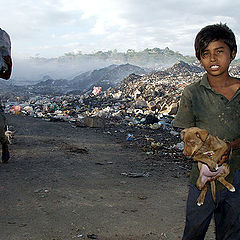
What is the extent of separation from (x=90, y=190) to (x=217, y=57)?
2.11 m

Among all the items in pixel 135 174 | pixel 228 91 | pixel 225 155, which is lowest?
pixel 135 174

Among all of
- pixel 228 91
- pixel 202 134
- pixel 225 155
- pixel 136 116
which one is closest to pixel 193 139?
pixel 202 134

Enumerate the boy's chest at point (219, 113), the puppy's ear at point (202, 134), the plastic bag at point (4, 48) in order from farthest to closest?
1. the plastic bag at point (4, 48)
2. the boy's chest at point (219, 113)
3. the puppy's ear at point (202, 134)

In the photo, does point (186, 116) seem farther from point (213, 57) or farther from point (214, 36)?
point (214, 36)

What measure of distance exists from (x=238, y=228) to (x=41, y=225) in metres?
1.49

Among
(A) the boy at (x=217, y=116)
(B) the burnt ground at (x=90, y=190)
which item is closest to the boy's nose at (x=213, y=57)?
(A) the boy at (x=217, y=116)

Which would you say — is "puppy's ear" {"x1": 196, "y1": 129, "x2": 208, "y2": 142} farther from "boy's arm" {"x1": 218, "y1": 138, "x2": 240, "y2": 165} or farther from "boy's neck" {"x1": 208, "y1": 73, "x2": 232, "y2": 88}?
"boy's neck" {"x1": 208, "y1": 73, "x2": 232, "y2": 88}

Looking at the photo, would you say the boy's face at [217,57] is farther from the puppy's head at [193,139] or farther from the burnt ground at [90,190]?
the burnt ground at [90,190]

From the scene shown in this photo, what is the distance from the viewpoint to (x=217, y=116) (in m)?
1.33

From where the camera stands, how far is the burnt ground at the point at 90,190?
6.69 ft

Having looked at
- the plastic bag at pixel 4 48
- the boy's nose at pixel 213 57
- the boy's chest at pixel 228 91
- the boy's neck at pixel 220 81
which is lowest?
the boy's chest at pixel 228 91

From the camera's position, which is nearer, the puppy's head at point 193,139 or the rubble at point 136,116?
the puppy's head at point 193,139

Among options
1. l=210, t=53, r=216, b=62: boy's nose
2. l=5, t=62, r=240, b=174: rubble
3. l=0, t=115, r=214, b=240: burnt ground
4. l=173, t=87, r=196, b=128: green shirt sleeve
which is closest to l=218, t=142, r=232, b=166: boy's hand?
l=173, t=87, r=196, b=128: green shirt sleeve

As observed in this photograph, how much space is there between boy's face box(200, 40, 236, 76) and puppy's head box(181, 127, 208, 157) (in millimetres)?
341
